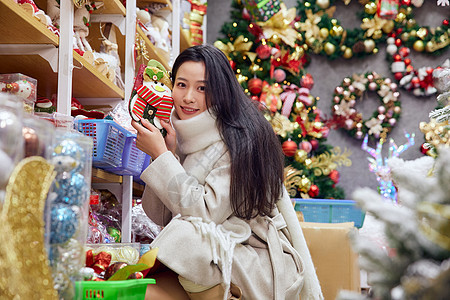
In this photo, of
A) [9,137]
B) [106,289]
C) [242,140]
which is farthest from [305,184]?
[9,137]

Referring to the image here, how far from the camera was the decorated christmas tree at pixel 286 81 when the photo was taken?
13.8 feet

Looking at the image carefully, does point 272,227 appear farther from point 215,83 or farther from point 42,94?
point 42,94

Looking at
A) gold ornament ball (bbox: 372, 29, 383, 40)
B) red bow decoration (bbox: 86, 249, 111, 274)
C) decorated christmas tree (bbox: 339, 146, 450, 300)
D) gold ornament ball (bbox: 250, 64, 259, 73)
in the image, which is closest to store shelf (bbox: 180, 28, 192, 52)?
gold ornament ball (bbox: 250, 64, 259, 73)

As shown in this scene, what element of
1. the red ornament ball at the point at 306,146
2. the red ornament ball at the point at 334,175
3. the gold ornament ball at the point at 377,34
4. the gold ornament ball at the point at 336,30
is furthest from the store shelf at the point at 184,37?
the gold ornament ball at the point at 377,34

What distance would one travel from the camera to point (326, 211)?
364 cm

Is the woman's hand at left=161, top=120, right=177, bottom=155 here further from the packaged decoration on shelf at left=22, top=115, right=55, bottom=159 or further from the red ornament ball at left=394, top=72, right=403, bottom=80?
the red ornament ball at left=394, top=72, right=403, bottom=80

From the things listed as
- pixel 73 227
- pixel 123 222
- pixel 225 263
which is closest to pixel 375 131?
pixel 123 222

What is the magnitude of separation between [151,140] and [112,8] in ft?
A: 3.38

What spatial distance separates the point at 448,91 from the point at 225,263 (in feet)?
2.95

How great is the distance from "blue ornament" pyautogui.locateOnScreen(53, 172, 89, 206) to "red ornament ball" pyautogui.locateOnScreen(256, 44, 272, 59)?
11.7ft

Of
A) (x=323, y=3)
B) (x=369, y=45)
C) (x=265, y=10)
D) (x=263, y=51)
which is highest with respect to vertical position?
(x=323, y=3)

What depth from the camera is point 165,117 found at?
1828mm

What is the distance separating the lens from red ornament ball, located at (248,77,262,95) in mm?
4266

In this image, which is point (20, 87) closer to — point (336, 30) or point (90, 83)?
point (90, 83)
